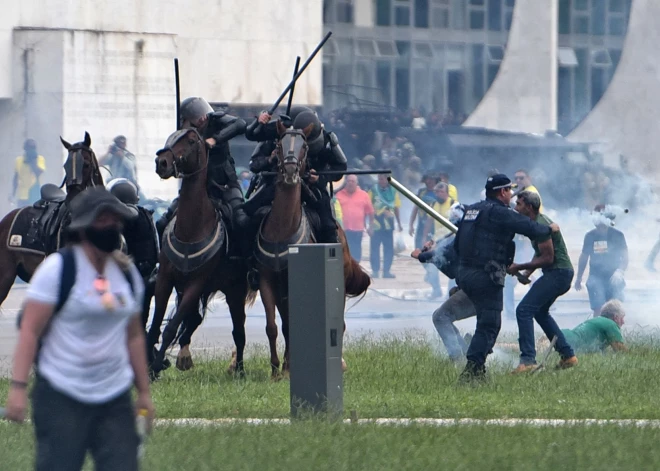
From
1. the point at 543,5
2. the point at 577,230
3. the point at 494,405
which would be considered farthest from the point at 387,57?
the point at 494,405

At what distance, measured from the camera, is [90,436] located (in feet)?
19.3

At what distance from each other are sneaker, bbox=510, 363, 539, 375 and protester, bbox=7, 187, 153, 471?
282 inches

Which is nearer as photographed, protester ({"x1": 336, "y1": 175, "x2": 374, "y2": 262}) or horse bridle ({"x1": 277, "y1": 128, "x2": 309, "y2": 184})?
horse bridle ({"x1": 277, "y1": 128, "x2": 309, "y2": 184})

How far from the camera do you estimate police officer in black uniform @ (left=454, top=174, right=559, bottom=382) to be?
11.7 m

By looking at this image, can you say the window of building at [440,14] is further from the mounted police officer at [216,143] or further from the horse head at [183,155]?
the horse head at [183,155]

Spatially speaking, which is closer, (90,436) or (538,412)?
(90,436)

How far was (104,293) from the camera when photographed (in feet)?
19.3

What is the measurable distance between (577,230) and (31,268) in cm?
1554

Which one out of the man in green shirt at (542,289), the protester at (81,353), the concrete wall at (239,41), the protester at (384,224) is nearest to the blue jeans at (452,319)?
the man in green shirt at (542,289)

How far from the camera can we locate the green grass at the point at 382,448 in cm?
775

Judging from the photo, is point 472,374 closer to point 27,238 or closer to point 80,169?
point 80,169

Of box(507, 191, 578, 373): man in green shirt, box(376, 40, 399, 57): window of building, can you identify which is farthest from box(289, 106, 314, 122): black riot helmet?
box(376, 40, 399, 57): window of building

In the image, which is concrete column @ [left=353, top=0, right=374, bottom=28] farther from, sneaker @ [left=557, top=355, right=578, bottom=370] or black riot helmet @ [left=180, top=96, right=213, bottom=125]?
sneaker @ [left=557, top=355, right=578, bottom=370]

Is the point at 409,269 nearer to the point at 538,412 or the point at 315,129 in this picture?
the point at 315,129
